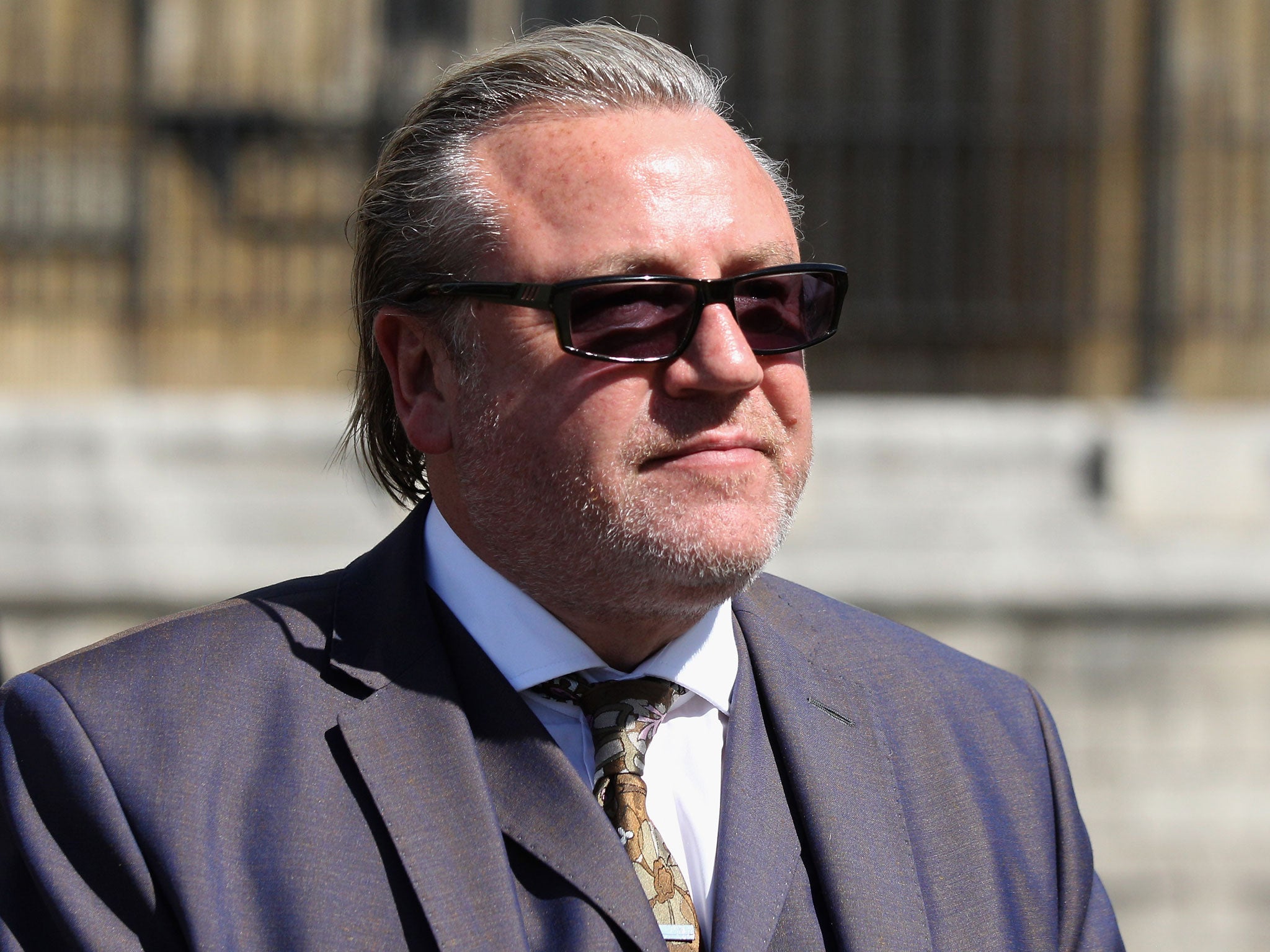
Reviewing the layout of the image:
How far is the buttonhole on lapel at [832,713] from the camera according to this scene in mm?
1940

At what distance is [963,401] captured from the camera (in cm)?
541

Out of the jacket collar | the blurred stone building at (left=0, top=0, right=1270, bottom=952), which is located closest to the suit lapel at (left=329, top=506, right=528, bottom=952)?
the jacket collar

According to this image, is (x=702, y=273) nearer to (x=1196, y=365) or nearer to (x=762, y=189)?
(x=762, y=189)

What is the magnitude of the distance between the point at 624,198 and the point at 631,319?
0.16 m

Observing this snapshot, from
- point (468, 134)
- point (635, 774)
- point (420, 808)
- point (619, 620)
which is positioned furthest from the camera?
point (468, 134)

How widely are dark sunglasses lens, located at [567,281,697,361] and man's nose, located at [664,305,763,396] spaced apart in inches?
0.8

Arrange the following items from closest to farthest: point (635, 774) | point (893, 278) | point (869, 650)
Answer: point (635, 774) → point (869, 650) → point (893, 278)

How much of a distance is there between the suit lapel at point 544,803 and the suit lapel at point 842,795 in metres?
0.27

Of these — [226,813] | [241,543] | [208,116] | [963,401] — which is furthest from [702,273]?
[208,116]

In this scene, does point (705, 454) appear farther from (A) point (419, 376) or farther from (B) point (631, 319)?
(A) point (419, 376)

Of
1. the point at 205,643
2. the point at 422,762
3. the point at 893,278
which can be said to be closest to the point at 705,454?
the point at 422,762

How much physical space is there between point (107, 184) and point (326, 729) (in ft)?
14.6

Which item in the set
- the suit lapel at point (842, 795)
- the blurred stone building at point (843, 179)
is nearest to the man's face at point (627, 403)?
the suit lapel at point (842, 795)

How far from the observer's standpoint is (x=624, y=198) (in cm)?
177
